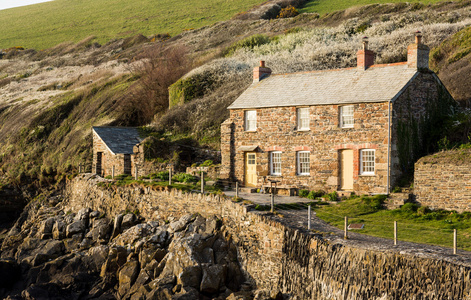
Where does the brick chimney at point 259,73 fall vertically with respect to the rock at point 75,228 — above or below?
above

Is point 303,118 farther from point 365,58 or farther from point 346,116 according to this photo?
point 365,58

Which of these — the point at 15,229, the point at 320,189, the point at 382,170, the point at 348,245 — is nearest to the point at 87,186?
the point at 15,229

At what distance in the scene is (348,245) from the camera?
62.1ft

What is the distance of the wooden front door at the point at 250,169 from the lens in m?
31.9

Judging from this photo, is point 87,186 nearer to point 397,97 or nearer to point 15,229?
point 15,229

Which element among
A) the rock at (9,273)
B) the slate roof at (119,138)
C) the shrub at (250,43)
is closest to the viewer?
the rock at (9,273)

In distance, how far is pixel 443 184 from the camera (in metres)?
24.2

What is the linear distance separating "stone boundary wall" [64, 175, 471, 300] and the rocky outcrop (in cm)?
80

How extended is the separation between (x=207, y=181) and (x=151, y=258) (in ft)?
26.8

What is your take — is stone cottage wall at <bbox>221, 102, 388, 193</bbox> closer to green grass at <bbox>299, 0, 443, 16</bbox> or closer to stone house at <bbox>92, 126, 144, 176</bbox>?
stone house at <bbox>92, 126, 144, 176</bbox>

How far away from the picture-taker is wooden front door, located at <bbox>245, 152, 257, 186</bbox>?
3192cm

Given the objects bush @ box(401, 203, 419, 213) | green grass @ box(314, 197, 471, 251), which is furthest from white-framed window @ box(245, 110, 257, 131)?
bush @ box(401, 203, 419, 213)

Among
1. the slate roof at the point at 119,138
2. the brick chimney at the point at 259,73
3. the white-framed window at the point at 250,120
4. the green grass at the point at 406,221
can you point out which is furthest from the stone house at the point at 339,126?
the slate roof at the point at 119,138

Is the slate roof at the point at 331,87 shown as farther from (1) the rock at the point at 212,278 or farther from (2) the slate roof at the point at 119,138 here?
(1) the rock at the point at 212,278
